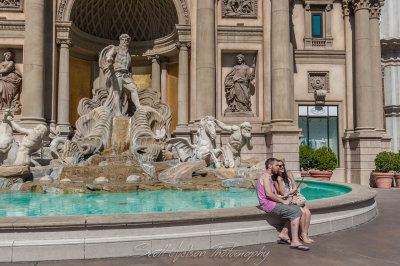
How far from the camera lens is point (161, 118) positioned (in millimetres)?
15617

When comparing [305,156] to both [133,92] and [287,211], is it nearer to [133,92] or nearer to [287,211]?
[133,92]

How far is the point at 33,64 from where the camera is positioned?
1709cm

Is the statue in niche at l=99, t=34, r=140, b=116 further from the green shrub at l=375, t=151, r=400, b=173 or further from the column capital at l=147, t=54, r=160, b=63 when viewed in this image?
the green shrub at l=375, t=151, r=400, b=173

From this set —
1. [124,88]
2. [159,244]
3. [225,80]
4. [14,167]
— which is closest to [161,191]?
[14,167]

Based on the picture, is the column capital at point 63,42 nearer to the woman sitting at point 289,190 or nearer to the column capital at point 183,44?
the column capital at point 183,44

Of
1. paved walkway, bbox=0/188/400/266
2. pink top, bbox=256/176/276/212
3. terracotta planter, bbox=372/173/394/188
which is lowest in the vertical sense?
terracotta planter, bbox=372/173/394/188

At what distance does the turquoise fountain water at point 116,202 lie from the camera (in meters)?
7.12

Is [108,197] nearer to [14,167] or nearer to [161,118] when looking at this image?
[14,167]

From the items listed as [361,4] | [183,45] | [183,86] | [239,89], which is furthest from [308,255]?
[361,4]

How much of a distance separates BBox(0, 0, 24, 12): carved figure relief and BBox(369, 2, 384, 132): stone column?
19.5 metres

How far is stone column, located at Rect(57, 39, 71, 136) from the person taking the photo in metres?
18.3

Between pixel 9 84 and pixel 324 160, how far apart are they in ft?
54.8

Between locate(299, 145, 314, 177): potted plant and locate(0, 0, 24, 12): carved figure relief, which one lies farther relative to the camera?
locate(299, 145, 314, 177): potted plant

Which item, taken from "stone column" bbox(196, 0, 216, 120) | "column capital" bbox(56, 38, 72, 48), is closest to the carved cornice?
"stone column" bbox(196, 0, 216, 120)
